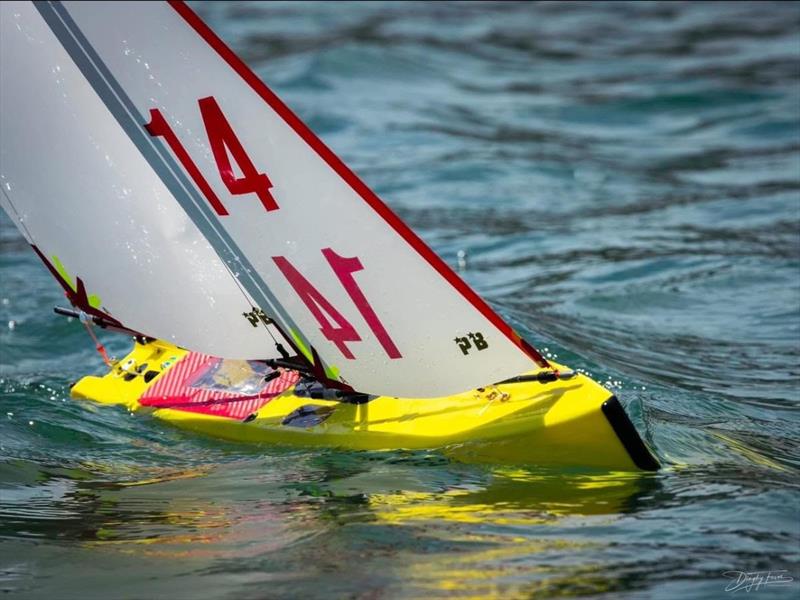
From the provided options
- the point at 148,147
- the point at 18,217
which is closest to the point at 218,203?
the point at 148,147

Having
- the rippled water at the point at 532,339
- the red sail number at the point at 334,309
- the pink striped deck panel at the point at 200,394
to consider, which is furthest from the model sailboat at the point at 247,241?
the rippled water at the point at 532,339

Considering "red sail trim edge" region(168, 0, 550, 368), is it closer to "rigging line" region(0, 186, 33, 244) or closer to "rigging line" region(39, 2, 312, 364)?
"rigging line" region(39, 2, 312, 364)

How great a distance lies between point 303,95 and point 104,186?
1253cm

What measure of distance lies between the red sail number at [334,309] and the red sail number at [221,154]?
34 centimetres

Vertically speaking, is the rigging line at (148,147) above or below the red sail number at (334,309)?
above

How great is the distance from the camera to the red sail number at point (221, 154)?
548cm

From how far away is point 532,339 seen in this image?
880 cm

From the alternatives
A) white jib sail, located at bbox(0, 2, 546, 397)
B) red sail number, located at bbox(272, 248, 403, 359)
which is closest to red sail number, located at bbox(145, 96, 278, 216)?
white jib sail, located at bbox(0, 2, 546, 397)

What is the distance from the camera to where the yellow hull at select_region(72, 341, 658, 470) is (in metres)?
5.64

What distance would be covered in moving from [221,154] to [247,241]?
1.45 feet

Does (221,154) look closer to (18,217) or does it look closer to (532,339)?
(18,217)

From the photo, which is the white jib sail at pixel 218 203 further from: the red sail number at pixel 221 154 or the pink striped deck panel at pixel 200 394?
the pink striped deck panel at pixel 200 394

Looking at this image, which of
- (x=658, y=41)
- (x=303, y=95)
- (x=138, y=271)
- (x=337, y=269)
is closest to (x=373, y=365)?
(x=337, y=269)

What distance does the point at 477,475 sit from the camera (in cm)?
588
